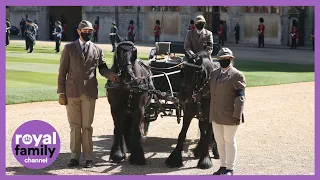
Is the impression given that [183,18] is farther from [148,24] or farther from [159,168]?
[159,168]

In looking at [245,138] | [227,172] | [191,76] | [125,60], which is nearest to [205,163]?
[227,172]

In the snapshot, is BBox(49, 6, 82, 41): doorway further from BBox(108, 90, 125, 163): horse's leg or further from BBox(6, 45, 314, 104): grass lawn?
BBox(108, 90, 125, 163): horse's leg

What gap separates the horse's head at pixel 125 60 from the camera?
321 inches

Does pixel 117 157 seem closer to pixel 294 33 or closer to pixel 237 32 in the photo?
pixel 294 33

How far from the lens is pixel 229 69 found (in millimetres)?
7496

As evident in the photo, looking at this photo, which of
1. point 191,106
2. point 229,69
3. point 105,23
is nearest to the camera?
point 229,69

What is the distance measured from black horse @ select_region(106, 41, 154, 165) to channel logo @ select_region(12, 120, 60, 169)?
94 centimetres

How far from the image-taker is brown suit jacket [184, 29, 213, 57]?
9.42 meters

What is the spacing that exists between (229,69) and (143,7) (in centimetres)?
3679

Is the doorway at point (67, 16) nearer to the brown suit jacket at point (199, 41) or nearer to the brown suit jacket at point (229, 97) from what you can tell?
the brown suit jacket at point (199, 41)

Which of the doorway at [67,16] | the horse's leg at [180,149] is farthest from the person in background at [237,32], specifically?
the horse's leg at [180,149]

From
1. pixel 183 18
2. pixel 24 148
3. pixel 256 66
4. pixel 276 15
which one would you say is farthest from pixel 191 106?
pixel 183 18

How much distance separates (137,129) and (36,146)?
5.04ft

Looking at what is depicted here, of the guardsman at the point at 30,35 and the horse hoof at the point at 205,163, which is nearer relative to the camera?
the horse hoof at the point at 205,163
